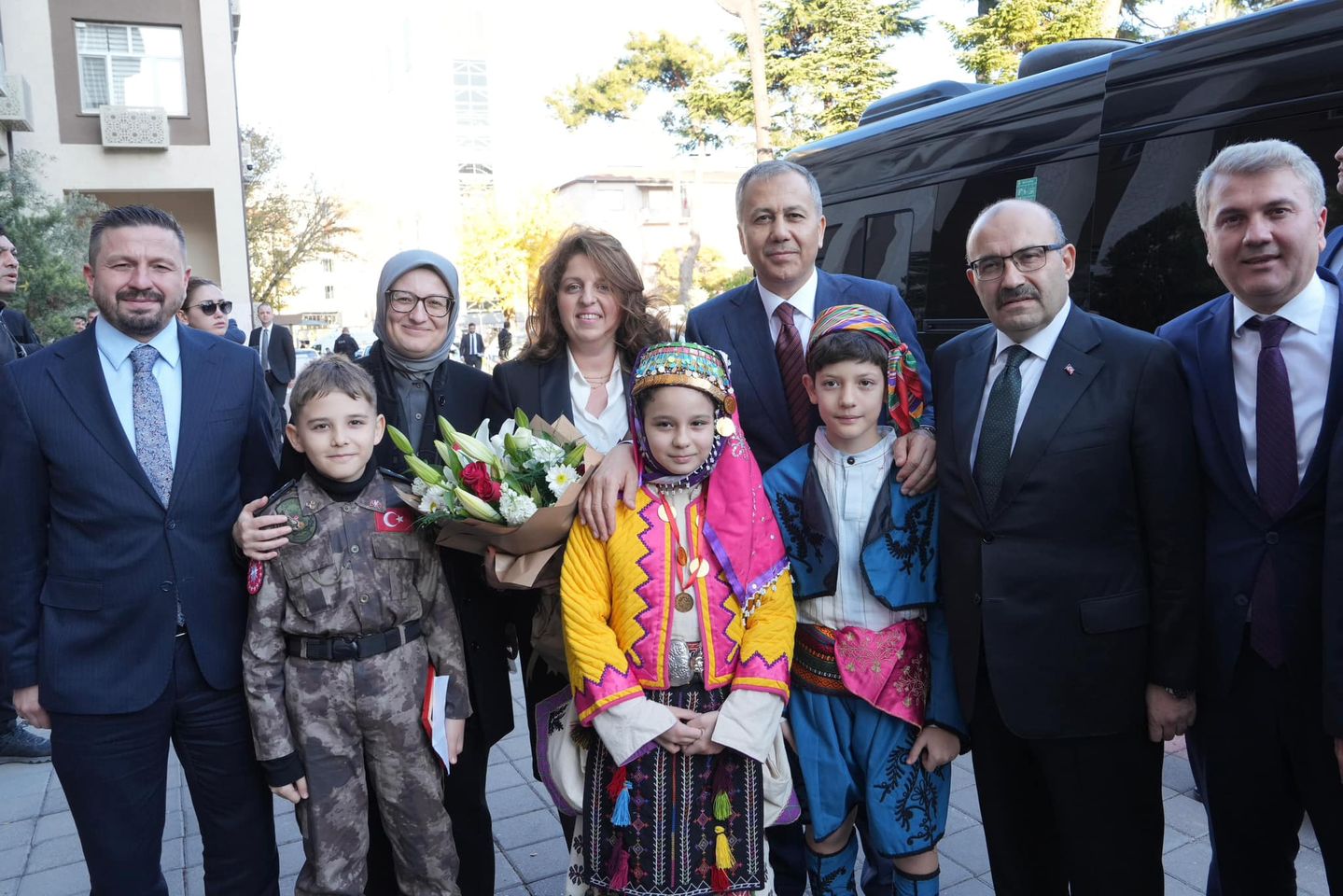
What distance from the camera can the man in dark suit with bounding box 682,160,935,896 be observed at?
9.93 feet

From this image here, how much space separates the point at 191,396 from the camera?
2.60 m

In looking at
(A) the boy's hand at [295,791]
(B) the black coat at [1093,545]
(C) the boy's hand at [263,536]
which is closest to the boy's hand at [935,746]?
(B) the black coat at [1093,545]

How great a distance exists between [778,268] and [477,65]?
269 ft

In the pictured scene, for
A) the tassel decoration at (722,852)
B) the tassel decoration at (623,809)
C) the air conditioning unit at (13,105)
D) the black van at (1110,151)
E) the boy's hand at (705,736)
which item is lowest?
the tassel decoration at (722,852)

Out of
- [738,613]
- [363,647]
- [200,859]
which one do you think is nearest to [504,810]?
[200,859]

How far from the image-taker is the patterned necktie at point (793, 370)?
302 cm

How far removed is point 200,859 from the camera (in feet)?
11.8

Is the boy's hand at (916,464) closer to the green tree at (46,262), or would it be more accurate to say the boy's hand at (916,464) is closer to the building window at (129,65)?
the green tree at (46,262)

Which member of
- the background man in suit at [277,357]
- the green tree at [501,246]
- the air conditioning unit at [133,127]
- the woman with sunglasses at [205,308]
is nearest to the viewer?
the woman with sunglasses at [205,308]

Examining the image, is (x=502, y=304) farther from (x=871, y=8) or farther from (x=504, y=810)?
(x=504, y=810)

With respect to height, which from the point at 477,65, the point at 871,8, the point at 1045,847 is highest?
the point at 477,65

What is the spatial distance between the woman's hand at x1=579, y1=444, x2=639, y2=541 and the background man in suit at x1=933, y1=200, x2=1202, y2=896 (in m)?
0.87

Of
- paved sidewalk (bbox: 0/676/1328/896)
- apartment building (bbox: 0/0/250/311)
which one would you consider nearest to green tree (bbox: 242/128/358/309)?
apartment building (bbox: 0/0/250/311)

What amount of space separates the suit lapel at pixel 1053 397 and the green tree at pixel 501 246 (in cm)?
3485
